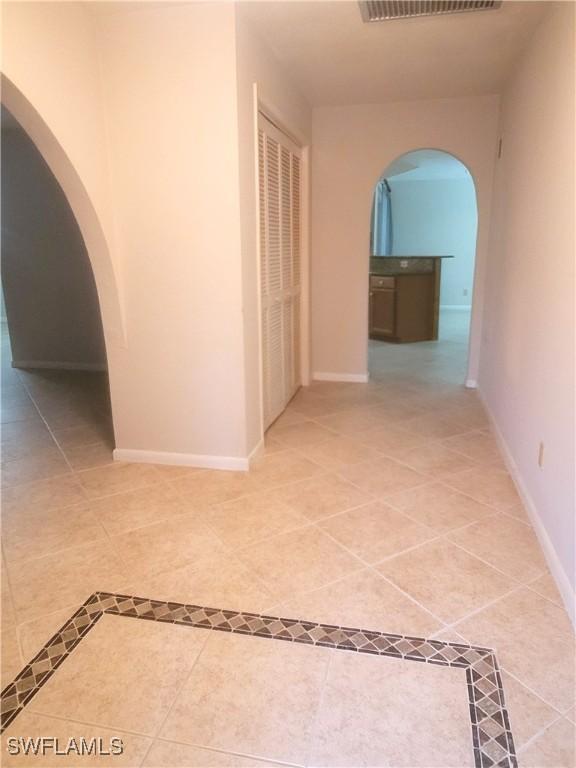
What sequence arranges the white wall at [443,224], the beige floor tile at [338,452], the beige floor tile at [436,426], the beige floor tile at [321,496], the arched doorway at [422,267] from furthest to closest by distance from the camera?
the white wall at [443,224], the arched doorway at [422,267], the beige floor tile at [436,426], the beige floor tile at [338,452], the beige floor tile at [321,496]

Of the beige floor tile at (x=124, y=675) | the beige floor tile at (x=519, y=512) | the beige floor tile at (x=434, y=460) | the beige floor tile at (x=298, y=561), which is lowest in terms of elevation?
the beige floor tile at (x=124, y=675)

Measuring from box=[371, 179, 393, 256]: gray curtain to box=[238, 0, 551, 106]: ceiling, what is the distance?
199 inches

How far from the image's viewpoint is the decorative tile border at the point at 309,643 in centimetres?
134

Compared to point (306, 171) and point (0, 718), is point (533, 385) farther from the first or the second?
point (306, 171)

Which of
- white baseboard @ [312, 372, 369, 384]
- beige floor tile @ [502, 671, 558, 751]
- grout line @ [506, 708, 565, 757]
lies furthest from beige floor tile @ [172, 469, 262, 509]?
white baseboard @ [312, 372, 369, 384]

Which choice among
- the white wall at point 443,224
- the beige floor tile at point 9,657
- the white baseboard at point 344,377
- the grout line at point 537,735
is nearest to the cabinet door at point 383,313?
the white baseboard at point 344,377

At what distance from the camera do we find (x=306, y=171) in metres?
4.29

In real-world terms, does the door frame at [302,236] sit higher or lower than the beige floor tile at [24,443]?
higher

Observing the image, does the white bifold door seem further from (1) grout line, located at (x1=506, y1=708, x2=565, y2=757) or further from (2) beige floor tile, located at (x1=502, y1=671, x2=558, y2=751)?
(1) grout line, located at (x1=506, y1=708, x2=565, y2=757)

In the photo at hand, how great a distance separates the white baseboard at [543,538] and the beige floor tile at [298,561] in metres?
0.73

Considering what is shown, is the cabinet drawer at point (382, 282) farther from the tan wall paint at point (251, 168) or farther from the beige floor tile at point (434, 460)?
the beige floor tile at point (434, 460)

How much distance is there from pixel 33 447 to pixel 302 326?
2.34 metres

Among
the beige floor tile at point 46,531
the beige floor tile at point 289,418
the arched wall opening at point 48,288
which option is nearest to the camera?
the beige floor tile at point 46,531

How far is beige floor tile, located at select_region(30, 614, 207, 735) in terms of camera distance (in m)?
1.40
